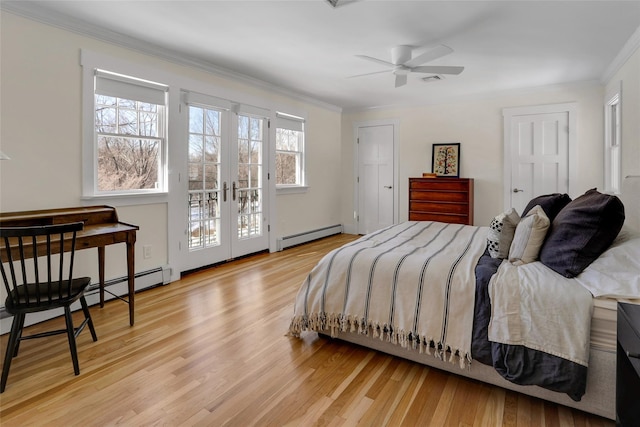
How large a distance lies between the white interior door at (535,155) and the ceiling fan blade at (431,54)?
259 cm

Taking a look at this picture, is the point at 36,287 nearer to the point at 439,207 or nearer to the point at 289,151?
the point at 289,151

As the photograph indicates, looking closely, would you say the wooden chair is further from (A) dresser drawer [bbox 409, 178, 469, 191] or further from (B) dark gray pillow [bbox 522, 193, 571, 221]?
(A) dresser drawer [bbox 409, 178, 469, 191]

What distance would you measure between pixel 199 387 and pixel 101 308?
1.64 m

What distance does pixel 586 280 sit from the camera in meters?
1.74

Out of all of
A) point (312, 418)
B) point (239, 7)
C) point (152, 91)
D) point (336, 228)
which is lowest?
point (312, 418)

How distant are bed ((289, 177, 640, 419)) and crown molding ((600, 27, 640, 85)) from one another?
6.50 feet

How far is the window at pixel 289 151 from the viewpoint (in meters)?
5.35

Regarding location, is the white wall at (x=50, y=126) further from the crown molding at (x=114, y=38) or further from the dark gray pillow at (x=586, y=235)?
the dark gray pillow at (x=586, y=235)

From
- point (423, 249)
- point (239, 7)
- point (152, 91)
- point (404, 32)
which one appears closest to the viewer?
point (423, 249)

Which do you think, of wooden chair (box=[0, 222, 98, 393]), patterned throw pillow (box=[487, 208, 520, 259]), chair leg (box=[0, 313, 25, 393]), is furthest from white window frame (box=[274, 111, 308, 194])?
chair leg (box=[0, 313, 25, 393])

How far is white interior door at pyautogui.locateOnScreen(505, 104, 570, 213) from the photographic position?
4.96 m

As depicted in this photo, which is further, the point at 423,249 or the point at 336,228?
the point at 336,228

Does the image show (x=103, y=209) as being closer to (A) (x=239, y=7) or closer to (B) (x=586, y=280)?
(A) (x=239, y=7)

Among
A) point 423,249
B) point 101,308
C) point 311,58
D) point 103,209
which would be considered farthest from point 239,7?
point 101,308
